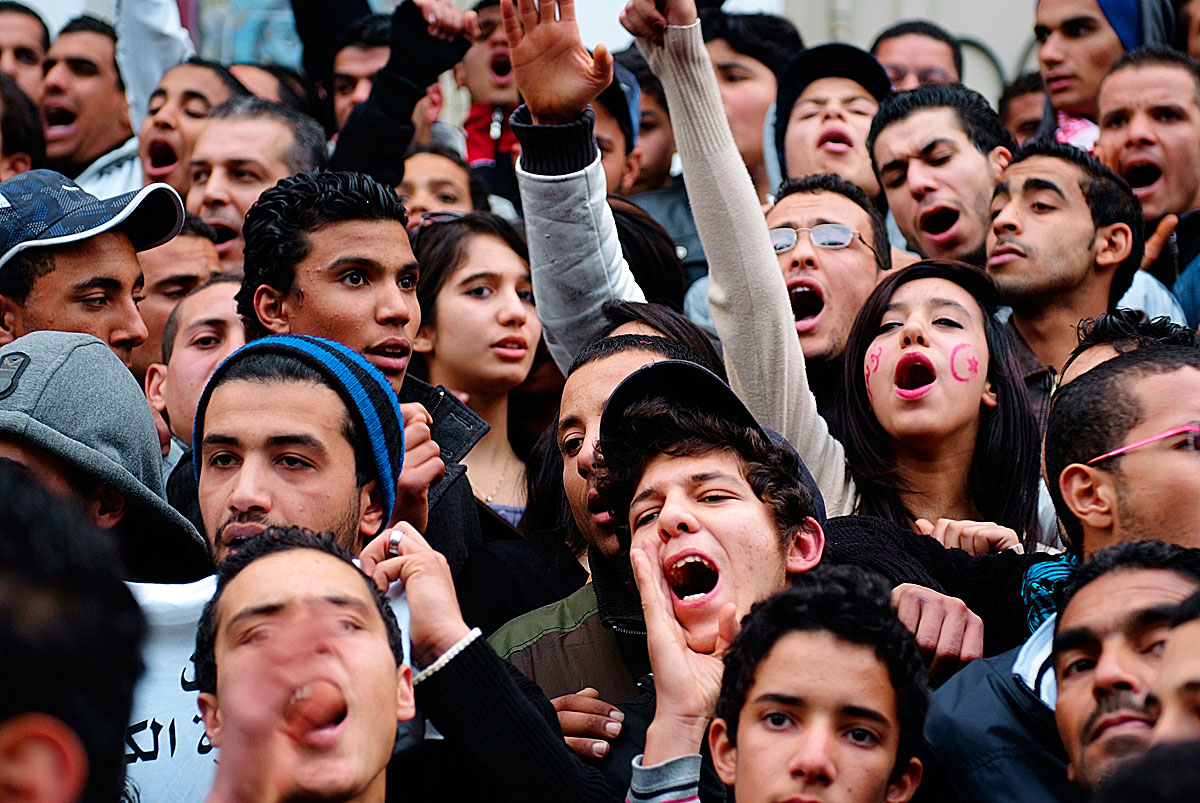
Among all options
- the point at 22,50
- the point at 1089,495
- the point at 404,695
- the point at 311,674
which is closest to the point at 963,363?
the point at 1089,495

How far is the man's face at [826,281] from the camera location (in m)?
4.48

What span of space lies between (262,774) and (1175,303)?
11.7 ft


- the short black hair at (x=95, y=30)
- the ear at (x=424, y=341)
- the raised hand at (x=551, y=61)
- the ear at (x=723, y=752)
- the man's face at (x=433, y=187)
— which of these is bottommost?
the ear at (x=723, y=752)

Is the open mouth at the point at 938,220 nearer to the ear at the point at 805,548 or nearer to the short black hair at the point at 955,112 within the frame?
the short black hair at the point at 955,112

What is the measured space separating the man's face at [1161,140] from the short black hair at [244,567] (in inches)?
132

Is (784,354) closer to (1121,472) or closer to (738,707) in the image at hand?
(1121,472)

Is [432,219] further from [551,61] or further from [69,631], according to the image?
[69,631]

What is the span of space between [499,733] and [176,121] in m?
3.79

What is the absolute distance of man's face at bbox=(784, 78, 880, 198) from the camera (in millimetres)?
5492

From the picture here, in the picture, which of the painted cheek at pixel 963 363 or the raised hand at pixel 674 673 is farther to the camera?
the painted cheek at pixel 963 363

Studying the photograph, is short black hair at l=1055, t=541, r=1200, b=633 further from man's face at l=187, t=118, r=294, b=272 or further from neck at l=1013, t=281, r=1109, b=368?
man's face at l=187, t=118, r=294, b=272

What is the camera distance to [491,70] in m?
6.46

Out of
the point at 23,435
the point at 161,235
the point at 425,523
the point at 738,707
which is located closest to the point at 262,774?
the point at 738,707

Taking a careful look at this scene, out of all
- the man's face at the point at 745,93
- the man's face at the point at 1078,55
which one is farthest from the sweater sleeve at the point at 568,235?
the man's face at the point at 1078,55
